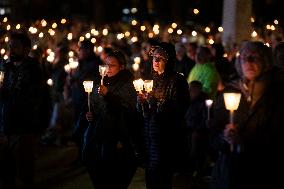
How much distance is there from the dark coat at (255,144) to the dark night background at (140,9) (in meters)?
33.0

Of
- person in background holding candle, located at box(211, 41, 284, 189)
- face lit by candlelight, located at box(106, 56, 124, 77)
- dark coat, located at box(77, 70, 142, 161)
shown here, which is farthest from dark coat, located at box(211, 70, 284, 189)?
face lit by candlelight, located at box(106, 56, 124, 77)

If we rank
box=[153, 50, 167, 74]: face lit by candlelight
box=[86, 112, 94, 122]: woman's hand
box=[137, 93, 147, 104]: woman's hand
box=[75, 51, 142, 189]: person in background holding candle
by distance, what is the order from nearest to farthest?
box=[137, 93, 147, 104]: woman's hand → box=[153, 50, 167, 74]: face lit by candlelight → box=[86, 112, 94, 122]: woman's hand → box=[75, 51, 142, 189]: person in background holding candle

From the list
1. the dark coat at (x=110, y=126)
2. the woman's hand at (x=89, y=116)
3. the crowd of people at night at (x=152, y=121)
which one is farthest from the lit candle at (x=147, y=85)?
the woman's hand at (x=89, y=116)

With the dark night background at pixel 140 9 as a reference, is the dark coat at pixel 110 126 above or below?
below

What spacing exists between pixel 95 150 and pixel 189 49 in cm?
792

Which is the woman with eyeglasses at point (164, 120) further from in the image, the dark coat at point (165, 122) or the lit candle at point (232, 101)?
the lit candle at point (232, 101)

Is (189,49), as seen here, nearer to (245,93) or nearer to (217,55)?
(217,55)

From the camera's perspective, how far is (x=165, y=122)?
23.7 feet

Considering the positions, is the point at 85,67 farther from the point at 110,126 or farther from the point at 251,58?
the point at 251,58

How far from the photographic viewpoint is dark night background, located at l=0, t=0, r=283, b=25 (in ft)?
152

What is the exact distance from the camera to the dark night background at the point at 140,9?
152 feet

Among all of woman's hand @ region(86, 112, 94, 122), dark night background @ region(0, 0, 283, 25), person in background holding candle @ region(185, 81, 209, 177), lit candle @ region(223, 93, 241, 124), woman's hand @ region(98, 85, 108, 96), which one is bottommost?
person in background holding candle @ region(185, 81, 209, 177)

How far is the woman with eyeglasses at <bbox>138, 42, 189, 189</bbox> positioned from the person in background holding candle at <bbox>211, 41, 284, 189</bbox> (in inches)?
48.5

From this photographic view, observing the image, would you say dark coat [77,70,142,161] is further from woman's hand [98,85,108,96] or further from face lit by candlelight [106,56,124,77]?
woman's hand [98,85,108,96]
